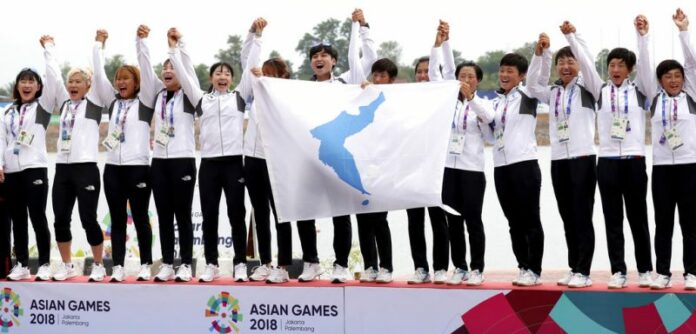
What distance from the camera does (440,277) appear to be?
6.17 metres

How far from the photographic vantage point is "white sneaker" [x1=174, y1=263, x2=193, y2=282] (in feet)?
21.6

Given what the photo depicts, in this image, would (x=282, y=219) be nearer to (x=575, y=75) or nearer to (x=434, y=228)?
(x=434, y=228)

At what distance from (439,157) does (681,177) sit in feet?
4.85

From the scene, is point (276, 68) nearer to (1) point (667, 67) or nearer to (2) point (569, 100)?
(2) point (569, 100)

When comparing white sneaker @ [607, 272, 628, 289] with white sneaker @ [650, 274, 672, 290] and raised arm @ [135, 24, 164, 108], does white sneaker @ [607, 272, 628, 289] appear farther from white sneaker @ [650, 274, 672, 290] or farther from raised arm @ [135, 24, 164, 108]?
raised arm @ [135, 24, 164, 108]

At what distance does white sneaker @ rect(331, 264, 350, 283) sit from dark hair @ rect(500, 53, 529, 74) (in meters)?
1.74

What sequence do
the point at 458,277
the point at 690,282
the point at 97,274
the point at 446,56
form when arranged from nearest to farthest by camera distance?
the point at 690,282 → the point at 458,277 → the point at 446,56 → the point at 97,274

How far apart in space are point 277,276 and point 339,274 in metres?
0.45

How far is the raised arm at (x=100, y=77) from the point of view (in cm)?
679

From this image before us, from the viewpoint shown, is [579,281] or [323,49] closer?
[579,281]

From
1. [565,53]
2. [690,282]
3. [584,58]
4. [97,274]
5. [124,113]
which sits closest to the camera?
[690,282]

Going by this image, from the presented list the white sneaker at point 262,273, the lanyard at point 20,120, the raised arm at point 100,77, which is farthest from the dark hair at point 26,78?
the white sneaker at point 262,273

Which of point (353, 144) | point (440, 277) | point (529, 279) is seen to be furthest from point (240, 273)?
point (529, 279)

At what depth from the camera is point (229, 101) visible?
21.2 feet
